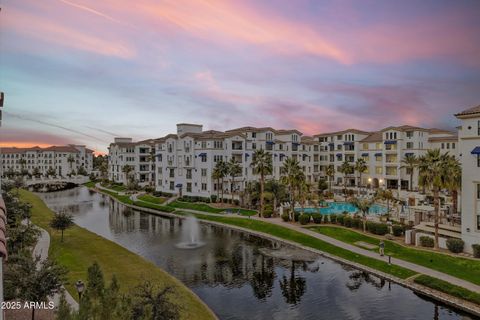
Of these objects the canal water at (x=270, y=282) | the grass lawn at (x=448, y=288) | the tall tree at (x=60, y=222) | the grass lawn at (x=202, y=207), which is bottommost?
the canal water at (x=270, y=282)

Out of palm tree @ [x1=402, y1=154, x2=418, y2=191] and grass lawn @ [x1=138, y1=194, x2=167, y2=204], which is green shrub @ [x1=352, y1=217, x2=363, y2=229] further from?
grass lawn @ [x1=138, y1=194, x2=167, y2=204]

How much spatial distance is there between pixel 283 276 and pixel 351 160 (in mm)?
67435

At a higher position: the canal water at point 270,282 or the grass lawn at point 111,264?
the grass lawn at point 111,264

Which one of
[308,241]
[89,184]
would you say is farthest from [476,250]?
[89,184]

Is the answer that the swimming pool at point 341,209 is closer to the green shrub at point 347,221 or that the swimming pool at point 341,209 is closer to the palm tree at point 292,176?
the palm tree at point 292,176

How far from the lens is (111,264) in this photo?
3247cm

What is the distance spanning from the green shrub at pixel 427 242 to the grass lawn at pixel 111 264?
26.4 m

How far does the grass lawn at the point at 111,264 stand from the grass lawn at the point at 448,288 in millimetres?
18327

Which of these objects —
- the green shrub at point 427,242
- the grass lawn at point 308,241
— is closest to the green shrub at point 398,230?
the green shrub at point 427,242

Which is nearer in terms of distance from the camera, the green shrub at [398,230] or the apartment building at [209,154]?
the green shrub at [398,230]

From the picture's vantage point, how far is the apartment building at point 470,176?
3444 centimetres

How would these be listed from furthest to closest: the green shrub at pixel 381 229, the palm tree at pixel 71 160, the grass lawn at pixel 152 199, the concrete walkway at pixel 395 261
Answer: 1. the palm tree at pixel 71 160
2. the grass lawn at pixel 152 199
3. the green shrub at pixel 381 229
4. the concrete walkway at pixel 395 261

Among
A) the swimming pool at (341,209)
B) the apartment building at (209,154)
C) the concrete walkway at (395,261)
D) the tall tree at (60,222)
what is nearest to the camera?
the concrete walkway at (395,261)

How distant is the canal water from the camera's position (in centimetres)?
2527
